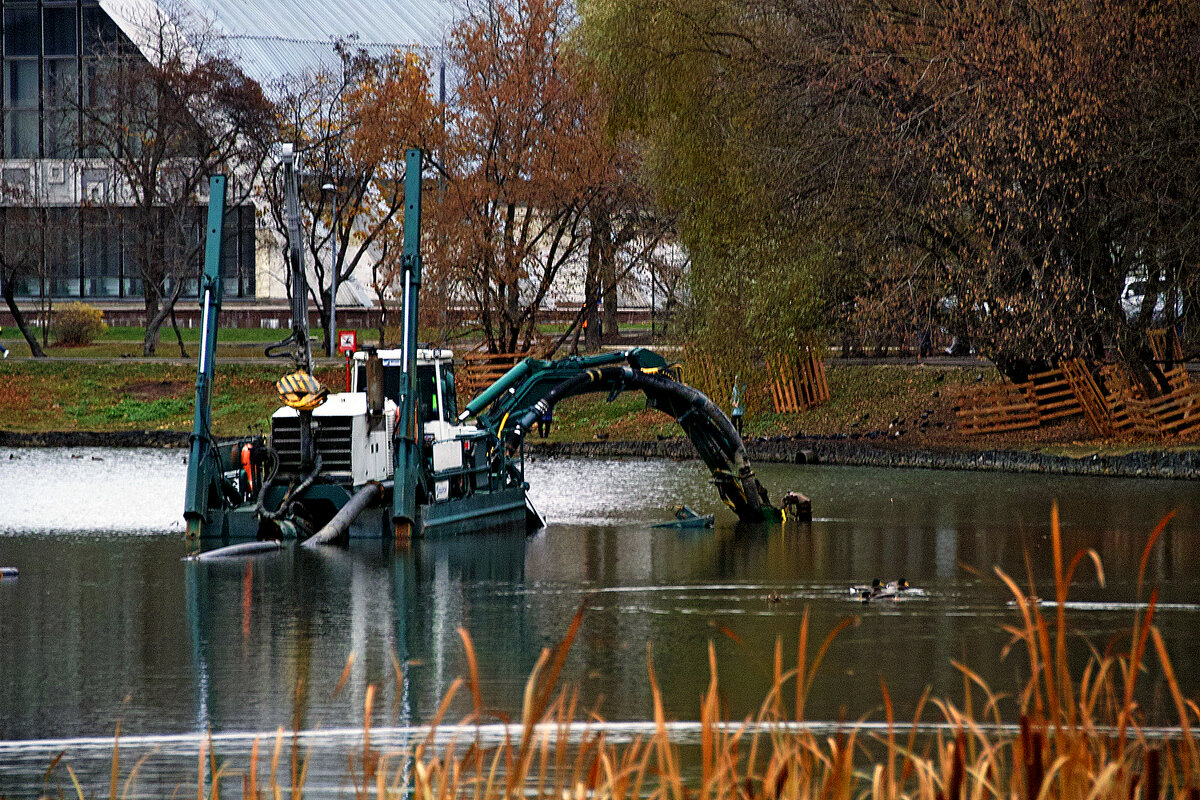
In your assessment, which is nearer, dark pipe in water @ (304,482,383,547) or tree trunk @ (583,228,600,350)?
dark pipe in water @ (304,482,383,547)

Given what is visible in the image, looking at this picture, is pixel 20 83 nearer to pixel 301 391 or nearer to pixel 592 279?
pixel 592 279

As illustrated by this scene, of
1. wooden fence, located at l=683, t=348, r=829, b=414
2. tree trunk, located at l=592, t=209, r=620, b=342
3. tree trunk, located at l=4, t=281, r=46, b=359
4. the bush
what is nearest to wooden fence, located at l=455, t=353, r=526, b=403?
tree trunk, located at l=592, t=209, r=620, b=342

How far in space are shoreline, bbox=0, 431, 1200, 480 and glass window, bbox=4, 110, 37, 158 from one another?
33.9 metres

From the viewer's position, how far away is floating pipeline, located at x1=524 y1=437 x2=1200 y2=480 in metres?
32.7

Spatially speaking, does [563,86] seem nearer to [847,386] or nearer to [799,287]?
[847,386]

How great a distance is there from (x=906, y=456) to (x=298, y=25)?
158ft

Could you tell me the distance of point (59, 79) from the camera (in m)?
71.6

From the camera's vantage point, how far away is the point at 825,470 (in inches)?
1465

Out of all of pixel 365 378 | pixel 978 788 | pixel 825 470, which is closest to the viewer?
pixel 978 788

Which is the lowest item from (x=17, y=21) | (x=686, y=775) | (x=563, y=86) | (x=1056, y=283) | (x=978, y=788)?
(x=686, y=775)

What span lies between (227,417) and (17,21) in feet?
111

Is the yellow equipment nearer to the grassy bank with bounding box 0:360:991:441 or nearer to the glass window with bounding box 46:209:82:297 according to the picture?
the grassy bank with bounding box 0:360:991:441

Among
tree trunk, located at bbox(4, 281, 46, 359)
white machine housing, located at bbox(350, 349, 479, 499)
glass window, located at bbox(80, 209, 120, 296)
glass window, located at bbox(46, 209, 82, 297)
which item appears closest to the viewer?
white machine housing, located at bbox(350, 349, 479, 499)

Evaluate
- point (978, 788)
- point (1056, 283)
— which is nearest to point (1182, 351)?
point (1056, 283)
